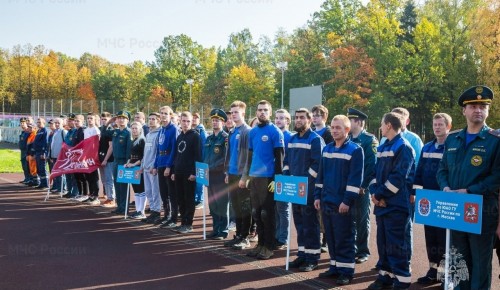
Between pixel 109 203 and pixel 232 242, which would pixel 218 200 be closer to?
pixel 232 242

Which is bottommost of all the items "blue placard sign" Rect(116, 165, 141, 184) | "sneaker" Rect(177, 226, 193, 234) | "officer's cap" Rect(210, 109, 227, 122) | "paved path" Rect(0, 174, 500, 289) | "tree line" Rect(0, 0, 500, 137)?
"paved path" Rect(0, 174, 500, 289)

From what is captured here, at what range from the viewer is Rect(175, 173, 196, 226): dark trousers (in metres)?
9.52

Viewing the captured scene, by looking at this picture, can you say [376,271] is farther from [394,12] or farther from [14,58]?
[14,58]

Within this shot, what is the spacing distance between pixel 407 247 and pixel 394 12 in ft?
141

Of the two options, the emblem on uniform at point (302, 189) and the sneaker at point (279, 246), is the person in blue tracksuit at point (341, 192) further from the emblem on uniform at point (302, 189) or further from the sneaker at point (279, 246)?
the sneaker at point (279, 246)

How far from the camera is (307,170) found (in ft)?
23.2

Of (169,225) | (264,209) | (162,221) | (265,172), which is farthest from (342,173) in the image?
(162,221)

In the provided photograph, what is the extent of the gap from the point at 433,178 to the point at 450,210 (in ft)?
5.20

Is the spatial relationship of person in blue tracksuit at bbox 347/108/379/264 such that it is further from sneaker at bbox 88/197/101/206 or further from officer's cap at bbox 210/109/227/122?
sneaker at bbox 88/197/101/206

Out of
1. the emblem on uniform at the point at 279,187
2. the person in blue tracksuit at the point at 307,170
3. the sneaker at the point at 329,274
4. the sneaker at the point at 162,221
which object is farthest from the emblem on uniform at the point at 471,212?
the sneaker at the point at 162,221

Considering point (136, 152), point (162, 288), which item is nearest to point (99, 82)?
point (136, 152)

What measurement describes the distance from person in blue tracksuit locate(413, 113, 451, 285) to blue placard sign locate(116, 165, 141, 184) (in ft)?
19.8

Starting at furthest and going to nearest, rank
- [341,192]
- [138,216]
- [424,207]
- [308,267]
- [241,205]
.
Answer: [138,216]
[241,205]
[308,267]
[341,192]
[424,207]

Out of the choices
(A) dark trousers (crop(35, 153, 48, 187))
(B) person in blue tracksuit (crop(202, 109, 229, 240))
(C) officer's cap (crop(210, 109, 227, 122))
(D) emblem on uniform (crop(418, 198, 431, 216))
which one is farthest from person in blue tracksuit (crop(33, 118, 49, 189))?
(D) emblem on uniform (crop(418, 198, 431, 216))
